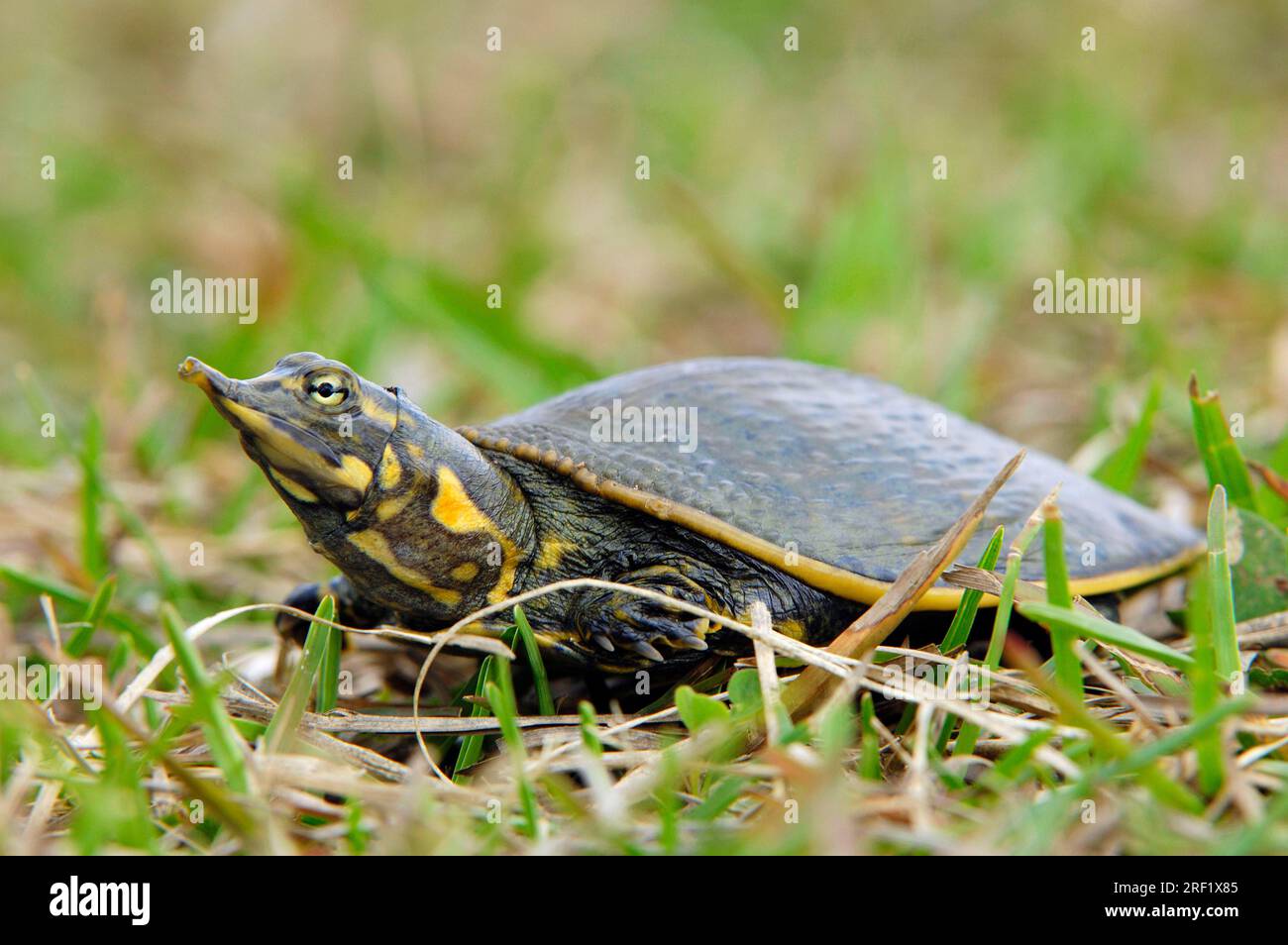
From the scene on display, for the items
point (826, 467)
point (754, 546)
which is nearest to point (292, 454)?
Result: point (754, 546)

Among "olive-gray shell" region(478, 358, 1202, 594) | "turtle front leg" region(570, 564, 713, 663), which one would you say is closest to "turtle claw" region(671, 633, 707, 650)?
"turtle front leg" region(570, 564, 713, 663)

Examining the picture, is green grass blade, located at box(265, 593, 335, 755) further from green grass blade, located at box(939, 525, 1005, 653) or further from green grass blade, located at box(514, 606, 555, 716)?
green grass blade, located at box(939, 525, 1005, 653)

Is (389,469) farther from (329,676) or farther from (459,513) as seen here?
(329,676)

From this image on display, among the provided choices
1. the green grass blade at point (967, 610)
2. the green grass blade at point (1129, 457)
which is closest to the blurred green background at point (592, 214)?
the green grass blade at point (1129, 457)

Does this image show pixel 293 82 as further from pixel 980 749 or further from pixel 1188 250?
pixel 980 749
